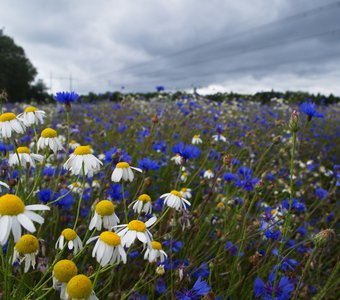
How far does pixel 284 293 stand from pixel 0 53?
3234cm

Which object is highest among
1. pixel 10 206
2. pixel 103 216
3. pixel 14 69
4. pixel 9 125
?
pixel 14 69

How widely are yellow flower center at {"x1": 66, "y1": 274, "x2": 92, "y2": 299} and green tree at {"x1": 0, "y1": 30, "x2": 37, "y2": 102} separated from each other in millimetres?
30309

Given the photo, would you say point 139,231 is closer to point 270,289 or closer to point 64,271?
point 64,271

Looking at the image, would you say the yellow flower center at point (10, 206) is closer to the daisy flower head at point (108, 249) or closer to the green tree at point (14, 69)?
the daisy flower head at point (108, 249)

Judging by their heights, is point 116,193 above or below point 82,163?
below

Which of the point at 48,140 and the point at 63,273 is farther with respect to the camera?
the point at 48,140

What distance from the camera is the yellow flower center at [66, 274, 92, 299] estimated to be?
0.70m

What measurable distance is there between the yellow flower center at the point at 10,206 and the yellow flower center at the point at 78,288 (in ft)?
0.66

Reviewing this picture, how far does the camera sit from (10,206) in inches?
29.6

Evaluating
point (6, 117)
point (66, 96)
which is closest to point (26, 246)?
point (6, 117)

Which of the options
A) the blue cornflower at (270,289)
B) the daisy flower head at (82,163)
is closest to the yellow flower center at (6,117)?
the daisy flower head at (82,163)

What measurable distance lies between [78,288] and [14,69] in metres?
32.1

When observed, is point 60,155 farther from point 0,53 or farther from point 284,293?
point 0,53

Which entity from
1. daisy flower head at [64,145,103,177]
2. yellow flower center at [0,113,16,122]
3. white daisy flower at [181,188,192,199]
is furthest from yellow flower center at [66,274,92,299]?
white daisy flower at [181,188,192,199]
